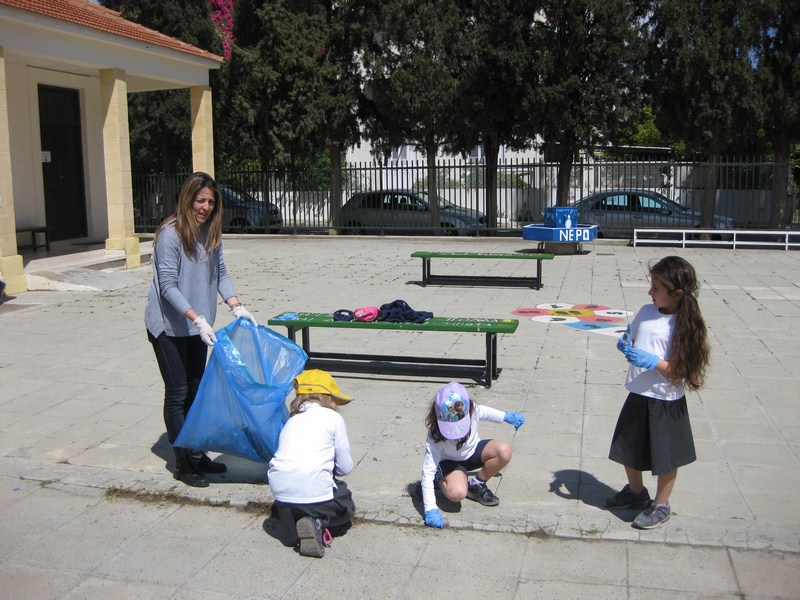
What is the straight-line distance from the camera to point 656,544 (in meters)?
4.06

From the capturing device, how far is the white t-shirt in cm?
405

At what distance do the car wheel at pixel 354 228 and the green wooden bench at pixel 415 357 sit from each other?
15337 millimetres

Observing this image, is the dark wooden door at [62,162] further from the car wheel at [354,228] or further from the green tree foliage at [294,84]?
the car wheel at [354,228]

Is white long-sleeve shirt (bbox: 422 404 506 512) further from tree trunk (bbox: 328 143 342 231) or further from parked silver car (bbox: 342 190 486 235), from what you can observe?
tree trunk (bbox: 328 143 342 231)

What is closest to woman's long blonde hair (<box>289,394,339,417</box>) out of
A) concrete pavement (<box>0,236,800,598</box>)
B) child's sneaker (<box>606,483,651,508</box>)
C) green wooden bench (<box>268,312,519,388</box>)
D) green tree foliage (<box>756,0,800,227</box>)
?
concrete pavement (<box>0,236,800,598</box>)

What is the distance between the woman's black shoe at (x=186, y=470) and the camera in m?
4.90

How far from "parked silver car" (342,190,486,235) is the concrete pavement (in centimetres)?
1331

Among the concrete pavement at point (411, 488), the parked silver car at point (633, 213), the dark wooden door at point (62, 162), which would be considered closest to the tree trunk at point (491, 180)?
the parked silver car at point (633, 213)

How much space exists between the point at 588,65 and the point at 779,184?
5867 millimetres

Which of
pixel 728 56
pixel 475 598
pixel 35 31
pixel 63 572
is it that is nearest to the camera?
pixel 475 598

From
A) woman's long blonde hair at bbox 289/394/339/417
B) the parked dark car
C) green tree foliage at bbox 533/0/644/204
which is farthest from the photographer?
the parked dark car

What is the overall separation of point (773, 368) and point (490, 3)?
15.8 m

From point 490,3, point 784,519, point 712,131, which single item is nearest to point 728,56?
point 712,131

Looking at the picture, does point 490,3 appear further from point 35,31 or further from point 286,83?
point 35,31
